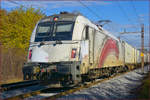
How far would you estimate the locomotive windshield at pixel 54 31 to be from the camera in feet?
35.6

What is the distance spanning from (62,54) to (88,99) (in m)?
2.82

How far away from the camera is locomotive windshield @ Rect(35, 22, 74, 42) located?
1085 cm

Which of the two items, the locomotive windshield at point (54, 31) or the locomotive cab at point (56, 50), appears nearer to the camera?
the locomotive cab at point (56, 50)

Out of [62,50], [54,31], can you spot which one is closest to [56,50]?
[62,50]

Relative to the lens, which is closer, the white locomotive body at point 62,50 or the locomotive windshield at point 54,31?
the white locomotive body at point 62,50

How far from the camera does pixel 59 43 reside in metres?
10.6

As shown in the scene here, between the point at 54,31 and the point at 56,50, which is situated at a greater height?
the point at 54,31

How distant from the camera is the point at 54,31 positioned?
437 inches

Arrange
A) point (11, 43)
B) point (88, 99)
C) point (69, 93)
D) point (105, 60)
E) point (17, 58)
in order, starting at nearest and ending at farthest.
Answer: point (88, 99), point (69, 93), point (105, 60), point (17, 58), point (11, 43)

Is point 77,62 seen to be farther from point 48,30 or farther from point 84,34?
point 48,30

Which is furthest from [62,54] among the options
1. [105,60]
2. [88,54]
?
[105,60]

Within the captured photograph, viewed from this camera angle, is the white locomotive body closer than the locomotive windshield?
Yes

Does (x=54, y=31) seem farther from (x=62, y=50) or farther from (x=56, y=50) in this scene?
(x=62, y=50)

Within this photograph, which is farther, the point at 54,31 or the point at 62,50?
the point at 54,31
